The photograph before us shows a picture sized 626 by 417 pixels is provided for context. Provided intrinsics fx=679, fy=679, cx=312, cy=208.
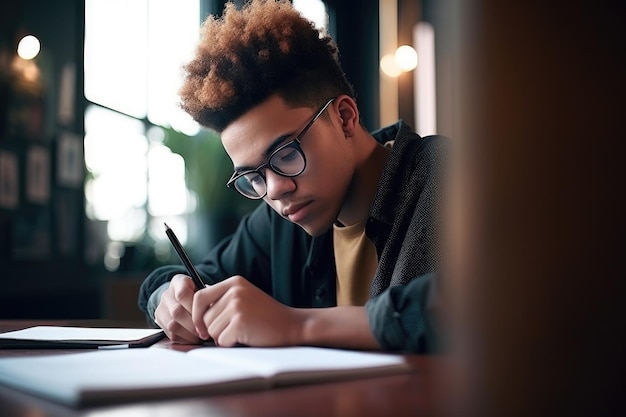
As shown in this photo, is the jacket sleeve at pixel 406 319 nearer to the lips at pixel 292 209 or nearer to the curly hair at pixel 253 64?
the lips at pixel 292 209

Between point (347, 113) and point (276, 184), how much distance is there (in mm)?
260

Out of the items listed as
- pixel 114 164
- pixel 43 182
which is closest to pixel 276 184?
pixel 43 182

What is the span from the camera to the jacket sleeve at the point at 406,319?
763mm

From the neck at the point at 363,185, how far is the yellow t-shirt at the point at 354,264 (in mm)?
22

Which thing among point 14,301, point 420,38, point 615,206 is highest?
point 420,38

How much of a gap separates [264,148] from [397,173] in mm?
262

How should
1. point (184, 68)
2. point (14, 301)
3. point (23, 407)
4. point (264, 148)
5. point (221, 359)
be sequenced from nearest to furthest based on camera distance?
1. point (23, 407)
2. point (221, 359)
3. point (264, 148)
4. point (184, 68)
5. point (14, 301)

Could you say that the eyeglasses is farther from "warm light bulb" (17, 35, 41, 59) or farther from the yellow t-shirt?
"warm light bulb" (17, 35, 41, 59)

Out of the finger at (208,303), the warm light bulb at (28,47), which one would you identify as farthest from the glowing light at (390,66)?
the warm light bulb at (28,47)

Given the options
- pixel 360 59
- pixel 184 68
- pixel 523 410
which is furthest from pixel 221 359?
pixel 360 59

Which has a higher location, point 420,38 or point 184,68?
point 420,38

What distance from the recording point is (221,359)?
2.23 feet

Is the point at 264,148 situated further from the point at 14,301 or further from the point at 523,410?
the point at 14,301

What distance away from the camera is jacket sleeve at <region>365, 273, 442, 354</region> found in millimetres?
763
